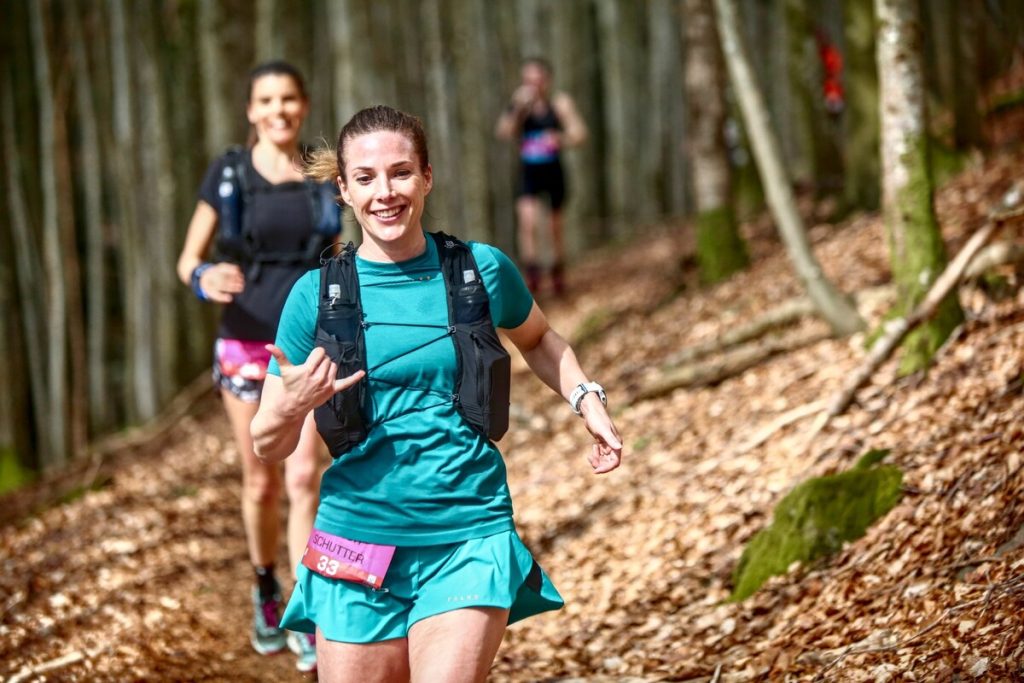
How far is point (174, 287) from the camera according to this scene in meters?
14.5

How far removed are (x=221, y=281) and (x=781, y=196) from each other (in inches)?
156

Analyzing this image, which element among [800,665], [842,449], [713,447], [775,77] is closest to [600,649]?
[800,665]

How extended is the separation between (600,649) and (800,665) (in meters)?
1.18

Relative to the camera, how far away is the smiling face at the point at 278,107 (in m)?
5.08

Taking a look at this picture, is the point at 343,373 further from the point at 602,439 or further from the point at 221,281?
the point at 221,281

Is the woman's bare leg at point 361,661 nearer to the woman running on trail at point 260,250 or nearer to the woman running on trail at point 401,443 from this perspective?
the woman running on trail at point 401,443

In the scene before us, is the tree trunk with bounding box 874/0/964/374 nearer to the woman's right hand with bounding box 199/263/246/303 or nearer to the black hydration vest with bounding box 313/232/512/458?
the woman's right hand with bounding box 199/263/246/303

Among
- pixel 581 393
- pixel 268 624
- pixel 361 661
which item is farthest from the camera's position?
pixel 268 624

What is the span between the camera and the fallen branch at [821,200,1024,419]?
5.93 m

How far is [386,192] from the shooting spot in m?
3.20

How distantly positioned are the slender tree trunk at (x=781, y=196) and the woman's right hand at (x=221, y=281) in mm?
3827

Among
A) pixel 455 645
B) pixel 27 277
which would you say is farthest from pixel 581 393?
pixel 27 277

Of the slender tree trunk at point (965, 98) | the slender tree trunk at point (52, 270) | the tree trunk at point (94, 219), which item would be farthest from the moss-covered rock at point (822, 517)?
the tree trunk at point (94, 219)

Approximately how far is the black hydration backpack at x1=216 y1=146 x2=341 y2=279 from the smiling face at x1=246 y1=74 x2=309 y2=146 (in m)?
0.19
